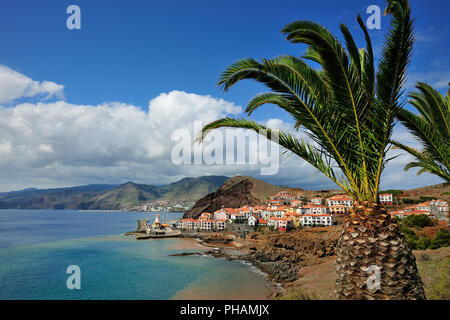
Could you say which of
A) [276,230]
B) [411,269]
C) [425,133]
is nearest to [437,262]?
[425,133]

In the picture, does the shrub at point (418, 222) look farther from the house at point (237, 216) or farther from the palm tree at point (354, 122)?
the house at point (237, 216)

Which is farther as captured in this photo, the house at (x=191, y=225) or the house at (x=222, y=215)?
the house at (x=191, y=225)

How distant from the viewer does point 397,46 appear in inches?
170

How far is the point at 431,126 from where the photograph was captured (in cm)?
809

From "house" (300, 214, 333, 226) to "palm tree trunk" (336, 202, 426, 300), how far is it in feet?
164

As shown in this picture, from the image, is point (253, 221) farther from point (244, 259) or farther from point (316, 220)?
point (244, 259)

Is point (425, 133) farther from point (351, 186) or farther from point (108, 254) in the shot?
point (108, 254)

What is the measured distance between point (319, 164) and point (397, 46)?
2.58 m

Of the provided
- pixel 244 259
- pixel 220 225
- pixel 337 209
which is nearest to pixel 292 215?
pixel 337 209

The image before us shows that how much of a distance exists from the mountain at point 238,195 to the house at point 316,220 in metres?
38.2

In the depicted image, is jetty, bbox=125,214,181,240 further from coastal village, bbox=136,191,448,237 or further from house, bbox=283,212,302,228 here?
house, bbox=283,212,302,228

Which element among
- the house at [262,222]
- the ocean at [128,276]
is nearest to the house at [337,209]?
the house at [262,222]

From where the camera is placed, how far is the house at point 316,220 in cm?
5059
